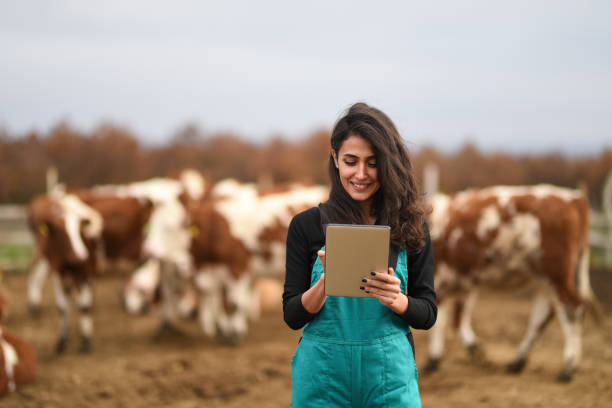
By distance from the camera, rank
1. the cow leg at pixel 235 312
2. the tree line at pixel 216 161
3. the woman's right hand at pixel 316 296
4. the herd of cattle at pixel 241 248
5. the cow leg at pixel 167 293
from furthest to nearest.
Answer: the tree line at pixel 216 161 → the cow leg at pixel 167 293 → the cow leg at pixel 235 312 → the herd of cattle at pixel 241 248 → the woman's right hand at pixel 316 296

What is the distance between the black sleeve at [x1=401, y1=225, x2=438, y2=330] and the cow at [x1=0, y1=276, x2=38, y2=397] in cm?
411

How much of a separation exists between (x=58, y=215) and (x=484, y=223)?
476 centimetres

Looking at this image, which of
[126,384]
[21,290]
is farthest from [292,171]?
[126,384]

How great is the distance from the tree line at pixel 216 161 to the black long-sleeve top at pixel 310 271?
848cm

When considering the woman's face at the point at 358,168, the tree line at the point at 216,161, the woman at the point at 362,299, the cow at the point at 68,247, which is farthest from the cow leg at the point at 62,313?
the woman's face at the point at 358,168

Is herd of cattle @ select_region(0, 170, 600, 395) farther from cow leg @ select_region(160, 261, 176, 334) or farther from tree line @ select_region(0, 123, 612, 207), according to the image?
tree line @ select_region(0, 123, 612, 207)

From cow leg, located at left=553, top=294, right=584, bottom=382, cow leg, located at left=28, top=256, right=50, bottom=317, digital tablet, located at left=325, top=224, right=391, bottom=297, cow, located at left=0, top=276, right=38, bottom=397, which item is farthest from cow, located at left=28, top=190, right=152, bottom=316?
digital tablet, located at left=325, top=224, right=391, bottom=297

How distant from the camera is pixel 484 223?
558 centimetres

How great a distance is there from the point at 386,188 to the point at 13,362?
447 cm

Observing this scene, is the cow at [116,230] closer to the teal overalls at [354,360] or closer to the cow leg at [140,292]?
the cow leg at [140,292]

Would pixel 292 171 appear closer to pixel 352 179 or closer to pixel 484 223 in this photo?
pixel 484 223

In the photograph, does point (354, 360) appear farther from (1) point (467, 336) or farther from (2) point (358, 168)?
(1) point (467, 336)

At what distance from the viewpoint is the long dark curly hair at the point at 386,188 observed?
6.20 feet

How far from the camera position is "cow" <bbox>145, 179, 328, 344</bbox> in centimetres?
711
